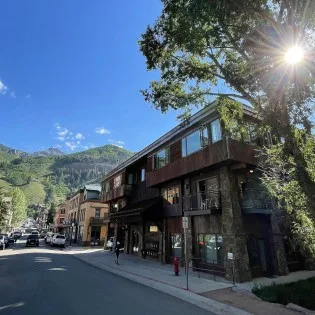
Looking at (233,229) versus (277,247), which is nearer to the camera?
(233,229)

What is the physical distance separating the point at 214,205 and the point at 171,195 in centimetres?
649

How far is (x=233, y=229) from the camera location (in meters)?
15.8

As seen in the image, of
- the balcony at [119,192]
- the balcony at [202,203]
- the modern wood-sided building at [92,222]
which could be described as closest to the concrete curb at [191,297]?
the balcony at [202,203]

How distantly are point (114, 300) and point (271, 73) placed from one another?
36.2ft

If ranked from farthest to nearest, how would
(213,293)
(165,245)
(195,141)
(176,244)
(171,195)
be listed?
(171,195) < (165,245) < (176,244) < (195,141) < (213,293)

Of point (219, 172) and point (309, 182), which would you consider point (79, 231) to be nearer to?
point (219, 172)

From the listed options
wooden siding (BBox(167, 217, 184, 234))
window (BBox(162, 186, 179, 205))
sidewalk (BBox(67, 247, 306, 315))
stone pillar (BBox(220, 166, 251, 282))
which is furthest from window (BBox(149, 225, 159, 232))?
A: stone pillar (BBox(220, 166, 251, 282))

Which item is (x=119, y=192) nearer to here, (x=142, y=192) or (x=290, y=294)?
(x=142, y=192)

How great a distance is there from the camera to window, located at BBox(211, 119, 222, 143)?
56.3 feet

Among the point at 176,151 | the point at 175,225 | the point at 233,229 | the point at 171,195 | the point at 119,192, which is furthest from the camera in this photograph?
the point at 119,192

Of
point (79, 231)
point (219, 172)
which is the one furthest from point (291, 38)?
point (79, 231)

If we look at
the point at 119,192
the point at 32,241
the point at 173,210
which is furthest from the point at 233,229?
the point at 32,241

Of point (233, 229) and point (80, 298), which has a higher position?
point (233, 229)

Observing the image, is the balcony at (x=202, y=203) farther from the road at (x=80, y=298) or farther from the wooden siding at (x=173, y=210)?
the road at (x=80, y=298)
